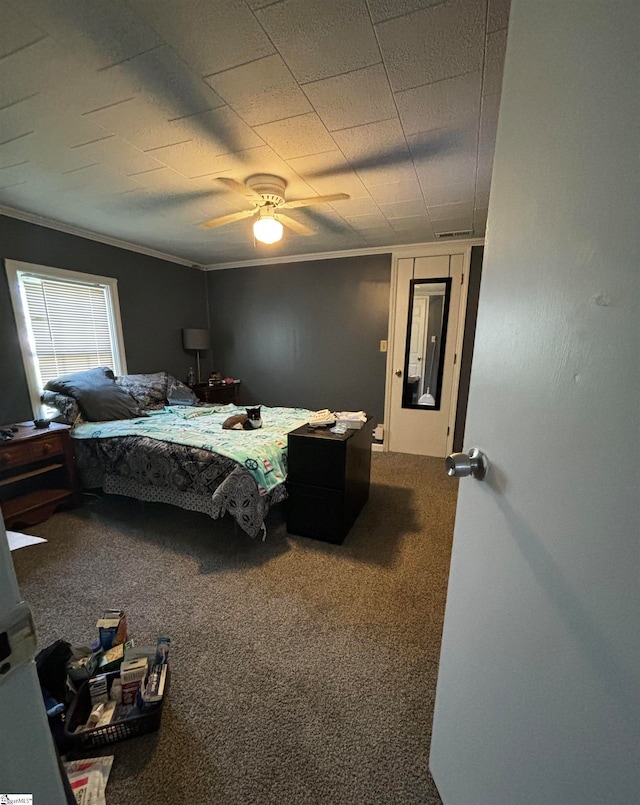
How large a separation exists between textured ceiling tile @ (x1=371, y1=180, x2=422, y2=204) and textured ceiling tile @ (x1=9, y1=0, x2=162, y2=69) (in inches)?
59.0

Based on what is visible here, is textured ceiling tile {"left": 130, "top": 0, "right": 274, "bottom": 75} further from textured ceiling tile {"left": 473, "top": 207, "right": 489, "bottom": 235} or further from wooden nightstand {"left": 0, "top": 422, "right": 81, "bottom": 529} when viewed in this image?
wooden nightstand {"left": 0, "top": 422, "right": 81, "bottom": 529}

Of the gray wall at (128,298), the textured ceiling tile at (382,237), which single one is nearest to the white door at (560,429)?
the textured ceiling tile at (382,237)

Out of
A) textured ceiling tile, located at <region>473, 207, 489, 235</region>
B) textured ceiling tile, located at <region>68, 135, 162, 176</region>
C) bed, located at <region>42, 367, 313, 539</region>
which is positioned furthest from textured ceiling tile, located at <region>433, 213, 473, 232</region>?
textured ceiling tile, located at <region>68, 135, 162, 176</region>

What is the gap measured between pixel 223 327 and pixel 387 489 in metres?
3.24

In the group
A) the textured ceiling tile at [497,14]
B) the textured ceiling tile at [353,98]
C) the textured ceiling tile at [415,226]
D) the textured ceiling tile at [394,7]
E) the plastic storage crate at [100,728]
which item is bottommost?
the plastic storage crate at [100,728]

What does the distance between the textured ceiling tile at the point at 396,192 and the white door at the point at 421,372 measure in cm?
129

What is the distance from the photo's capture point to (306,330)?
4234 mm

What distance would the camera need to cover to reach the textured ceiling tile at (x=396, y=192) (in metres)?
2.19

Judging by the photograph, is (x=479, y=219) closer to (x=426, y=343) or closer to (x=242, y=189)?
(x=426, y=343)

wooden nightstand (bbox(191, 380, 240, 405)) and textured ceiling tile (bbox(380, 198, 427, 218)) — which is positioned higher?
textured ceiling tile (bbox(380, 198, 427, 218))

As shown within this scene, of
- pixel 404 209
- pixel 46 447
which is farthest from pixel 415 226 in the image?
pixel 46 447

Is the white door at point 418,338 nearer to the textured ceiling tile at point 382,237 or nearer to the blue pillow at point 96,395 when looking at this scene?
the textured ceiling tile at point 382,237

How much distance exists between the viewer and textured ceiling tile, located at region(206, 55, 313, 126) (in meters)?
1.27

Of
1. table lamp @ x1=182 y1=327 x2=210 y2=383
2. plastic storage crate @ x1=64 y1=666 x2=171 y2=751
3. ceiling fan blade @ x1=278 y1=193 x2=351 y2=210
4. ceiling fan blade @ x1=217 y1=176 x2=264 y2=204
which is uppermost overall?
ceiling fan blade @ x1=217 y1=176 x2=264 y2=204
